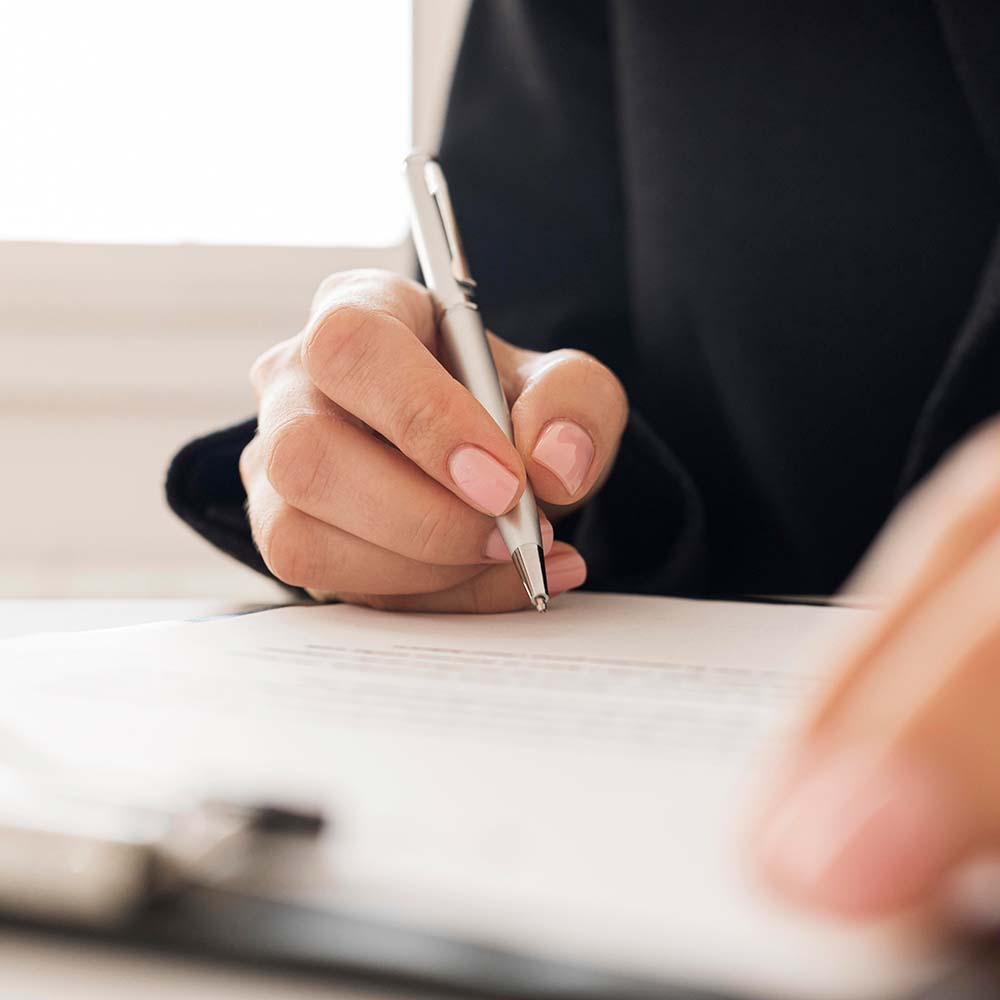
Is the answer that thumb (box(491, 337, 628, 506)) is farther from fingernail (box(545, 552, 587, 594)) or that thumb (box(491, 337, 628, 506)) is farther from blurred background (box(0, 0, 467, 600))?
blurred background (box(0, 0, 467, 600))

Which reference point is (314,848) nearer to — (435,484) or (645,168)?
(435,484)

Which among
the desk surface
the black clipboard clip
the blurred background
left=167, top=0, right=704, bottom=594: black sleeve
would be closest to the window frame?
the blurred background

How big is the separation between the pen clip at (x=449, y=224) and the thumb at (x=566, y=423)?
→ 0.04 m

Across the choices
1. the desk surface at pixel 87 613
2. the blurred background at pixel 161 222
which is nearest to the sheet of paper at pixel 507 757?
the desk surface at pixel 87 613

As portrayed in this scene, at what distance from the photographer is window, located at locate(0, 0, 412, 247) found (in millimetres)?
797

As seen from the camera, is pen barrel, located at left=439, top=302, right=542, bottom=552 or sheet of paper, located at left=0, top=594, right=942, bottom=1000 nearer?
sheet of paper, located at left=0, top=594, right=942, bottom=1000

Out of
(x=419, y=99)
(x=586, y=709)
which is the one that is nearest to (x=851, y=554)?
(x=586, y=709)

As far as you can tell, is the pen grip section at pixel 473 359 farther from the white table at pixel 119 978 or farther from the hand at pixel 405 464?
the white table at pixel 119 978

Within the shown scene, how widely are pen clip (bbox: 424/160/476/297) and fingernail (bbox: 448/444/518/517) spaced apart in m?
0.09

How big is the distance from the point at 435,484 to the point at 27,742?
17 cm

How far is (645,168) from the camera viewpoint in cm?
55

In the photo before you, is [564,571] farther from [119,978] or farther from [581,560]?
[119,978]

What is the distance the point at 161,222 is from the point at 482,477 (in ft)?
1.95

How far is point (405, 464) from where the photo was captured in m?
0.33
